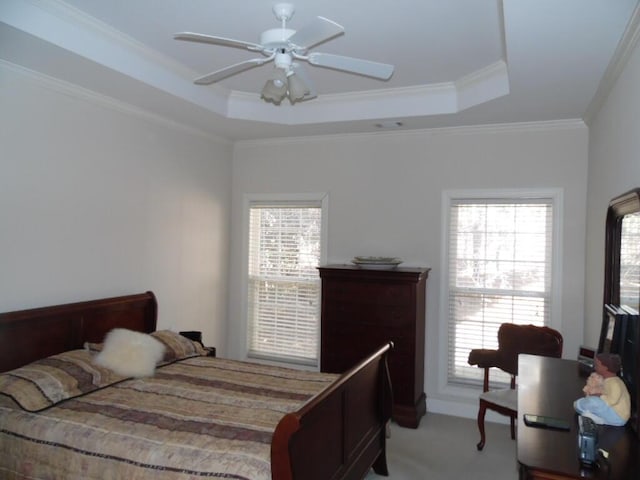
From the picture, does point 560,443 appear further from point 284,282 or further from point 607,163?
point 284,282

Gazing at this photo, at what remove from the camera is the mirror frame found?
101 inches

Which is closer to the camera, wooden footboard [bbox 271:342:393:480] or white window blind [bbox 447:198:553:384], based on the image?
wooden footboard [bbox 271:342:393:480]

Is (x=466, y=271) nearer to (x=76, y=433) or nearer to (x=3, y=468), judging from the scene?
(x=76, y=433)

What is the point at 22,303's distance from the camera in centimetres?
309

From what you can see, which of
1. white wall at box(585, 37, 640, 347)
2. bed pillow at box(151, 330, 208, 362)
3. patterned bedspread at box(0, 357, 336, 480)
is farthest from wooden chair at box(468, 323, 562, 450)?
bed pillow at box(151, 330, 208, 362)

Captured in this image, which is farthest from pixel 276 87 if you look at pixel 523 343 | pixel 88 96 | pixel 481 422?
pixel 481 422

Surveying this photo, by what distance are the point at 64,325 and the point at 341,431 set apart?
2042 mm

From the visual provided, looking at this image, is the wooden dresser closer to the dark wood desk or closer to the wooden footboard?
the wooden footboard

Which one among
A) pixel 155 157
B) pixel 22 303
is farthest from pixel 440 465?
pixel 155 157

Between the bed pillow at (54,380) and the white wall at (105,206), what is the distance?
47cm

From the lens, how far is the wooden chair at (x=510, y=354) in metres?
3.47

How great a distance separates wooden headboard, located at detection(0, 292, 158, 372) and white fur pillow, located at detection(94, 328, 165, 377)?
28cm

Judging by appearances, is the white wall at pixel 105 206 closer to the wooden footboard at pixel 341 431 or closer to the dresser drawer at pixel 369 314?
the dresser drawer at pixel 369 314

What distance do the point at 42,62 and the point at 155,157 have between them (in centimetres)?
134
